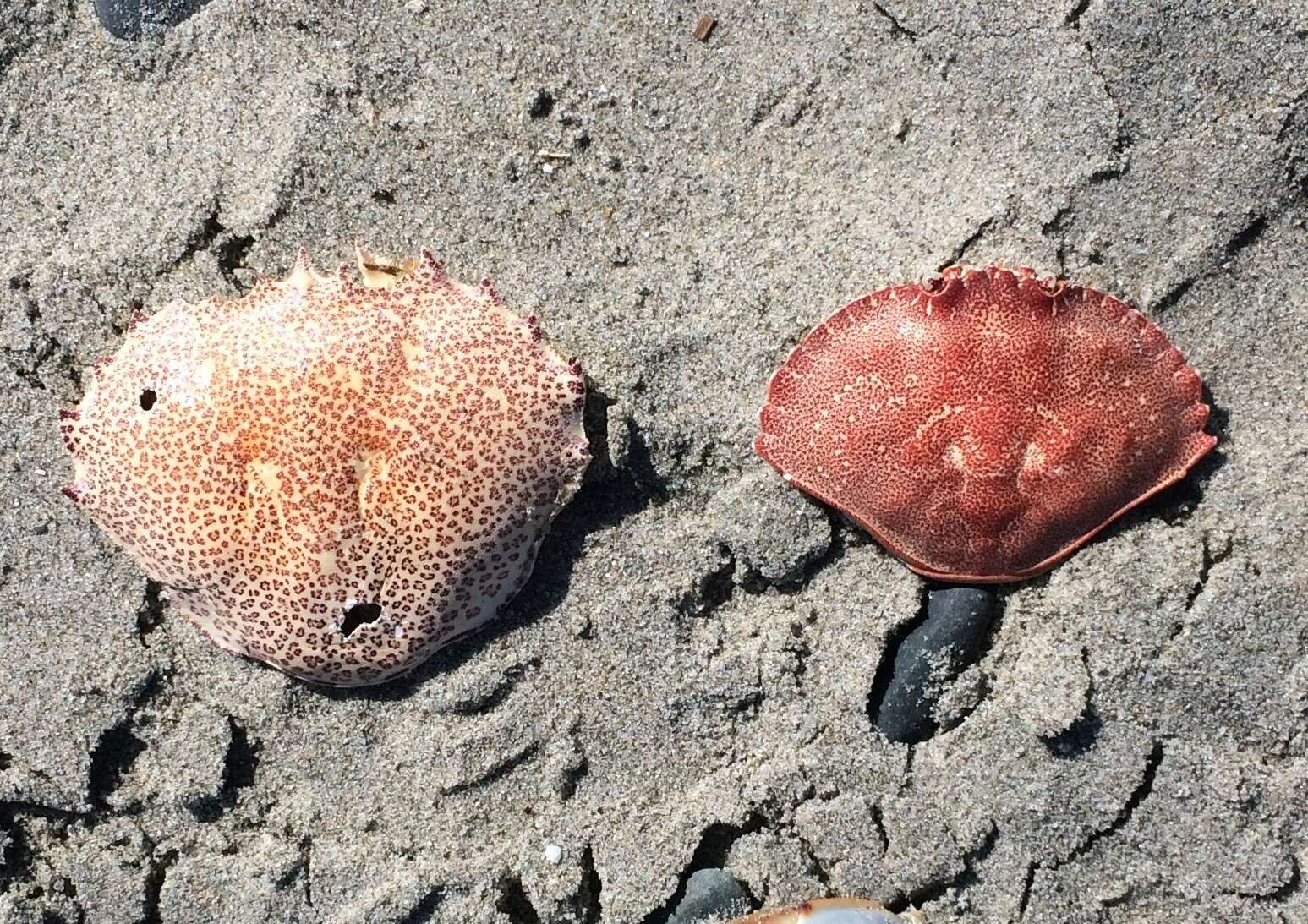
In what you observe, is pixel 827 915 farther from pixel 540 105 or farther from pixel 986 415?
pixel 540 105

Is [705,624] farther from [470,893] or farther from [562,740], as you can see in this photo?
[470,893]

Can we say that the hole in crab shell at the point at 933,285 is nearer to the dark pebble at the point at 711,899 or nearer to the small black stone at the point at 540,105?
the small black stone at the point at 540,105

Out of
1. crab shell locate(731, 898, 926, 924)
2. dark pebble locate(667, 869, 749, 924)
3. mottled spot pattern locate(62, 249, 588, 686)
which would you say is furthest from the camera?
dark pebble locate(667, 869, 749, 924)

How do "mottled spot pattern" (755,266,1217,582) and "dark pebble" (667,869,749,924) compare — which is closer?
"mottled spot pattern" (755,266,1217,582)

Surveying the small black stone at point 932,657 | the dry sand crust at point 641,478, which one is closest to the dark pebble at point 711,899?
the dry sand crust at point 641,478

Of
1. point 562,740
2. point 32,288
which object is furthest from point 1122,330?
point 32,288

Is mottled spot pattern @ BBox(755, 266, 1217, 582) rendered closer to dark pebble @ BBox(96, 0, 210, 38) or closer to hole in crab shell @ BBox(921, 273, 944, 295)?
hole in crab shell @ BBox(921, 273, 944, 295)

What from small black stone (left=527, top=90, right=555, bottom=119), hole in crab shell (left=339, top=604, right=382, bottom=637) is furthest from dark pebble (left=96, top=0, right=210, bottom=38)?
hole in crab shell (left=339, top=604, right=382, bottom=637)
